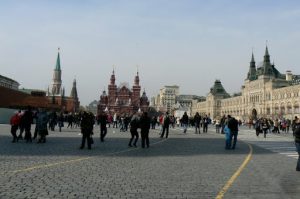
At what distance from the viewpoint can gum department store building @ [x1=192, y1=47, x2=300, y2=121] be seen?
4366 inches

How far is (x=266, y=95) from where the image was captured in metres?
130

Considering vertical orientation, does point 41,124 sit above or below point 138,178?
above

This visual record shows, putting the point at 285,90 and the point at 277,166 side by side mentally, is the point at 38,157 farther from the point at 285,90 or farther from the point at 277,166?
the point at 285,90

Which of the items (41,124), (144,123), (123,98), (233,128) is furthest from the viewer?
(123,98)

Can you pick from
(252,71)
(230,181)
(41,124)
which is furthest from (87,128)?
(252,71)

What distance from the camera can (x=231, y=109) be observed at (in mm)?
162625

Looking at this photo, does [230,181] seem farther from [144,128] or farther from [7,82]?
[7,82]

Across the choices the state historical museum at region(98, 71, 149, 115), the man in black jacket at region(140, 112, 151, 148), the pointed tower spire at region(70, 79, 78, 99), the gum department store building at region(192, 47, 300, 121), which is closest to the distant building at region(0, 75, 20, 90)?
the state historical museum at region(98, 71, 149, 115)

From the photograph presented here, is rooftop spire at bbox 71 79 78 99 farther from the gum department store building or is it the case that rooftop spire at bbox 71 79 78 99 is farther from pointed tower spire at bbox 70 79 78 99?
the gum department store building

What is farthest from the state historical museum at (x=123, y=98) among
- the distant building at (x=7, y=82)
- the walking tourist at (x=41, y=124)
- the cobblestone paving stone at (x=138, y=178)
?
the cobblestone paving stone at (x=138, y=178)

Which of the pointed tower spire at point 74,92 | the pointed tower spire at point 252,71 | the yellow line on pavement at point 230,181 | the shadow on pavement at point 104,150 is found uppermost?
the pointed tower spire at point 252,71

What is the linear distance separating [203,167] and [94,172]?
11.3 feet

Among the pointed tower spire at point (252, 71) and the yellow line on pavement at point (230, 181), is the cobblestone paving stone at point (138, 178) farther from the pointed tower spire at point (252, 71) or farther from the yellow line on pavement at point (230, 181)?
the pointed tower spire at point (252, 71)

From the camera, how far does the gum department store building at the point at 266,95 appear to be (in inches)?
4366
